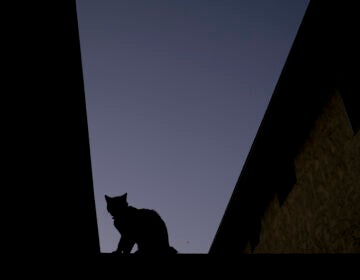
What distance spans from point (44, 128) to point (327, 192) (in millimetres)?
4974

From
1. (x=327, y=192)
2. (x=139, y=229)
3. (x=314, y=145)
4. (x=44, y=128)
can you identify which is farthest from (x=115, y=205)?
(x=314, y=145)

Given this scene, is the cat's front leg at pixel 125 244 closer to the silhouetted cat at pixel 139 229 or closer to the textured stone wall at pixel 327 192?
Answer: the silhouetted cat at pixel 139 229

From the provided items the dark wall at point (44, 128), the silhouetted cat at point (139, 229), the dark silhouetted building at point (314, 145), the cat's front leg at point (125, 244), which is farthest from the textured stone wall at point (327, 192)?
the dark wall at point (44, 128)

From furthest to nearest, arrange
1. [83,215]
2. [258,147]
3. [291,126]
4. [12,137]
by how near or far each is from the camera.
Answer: [258,147] → [291,126] → [83,215] → [12,137]

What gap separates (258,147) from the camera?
8.01 metres

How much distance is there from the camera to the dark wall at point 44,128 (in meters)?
2.83

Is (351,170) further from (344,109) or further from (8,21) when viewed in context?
(8,21)

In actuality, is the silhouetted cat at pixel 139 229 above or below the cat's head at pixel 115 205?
below

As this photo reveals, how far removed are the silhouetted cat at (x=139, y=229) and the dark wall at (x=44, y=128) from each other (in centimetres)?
171

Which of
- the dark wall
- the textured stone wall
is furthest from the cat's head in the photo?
the textured stone wall

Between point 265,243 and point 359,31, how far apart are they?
581cm

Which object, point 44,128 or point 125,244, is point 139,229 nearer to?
point 125,244

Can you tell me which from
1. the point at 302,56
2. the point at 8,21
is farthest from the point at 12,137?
the point at 302,56

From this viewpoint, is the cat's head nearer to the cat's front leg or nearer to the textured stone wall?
the cat's front leg
